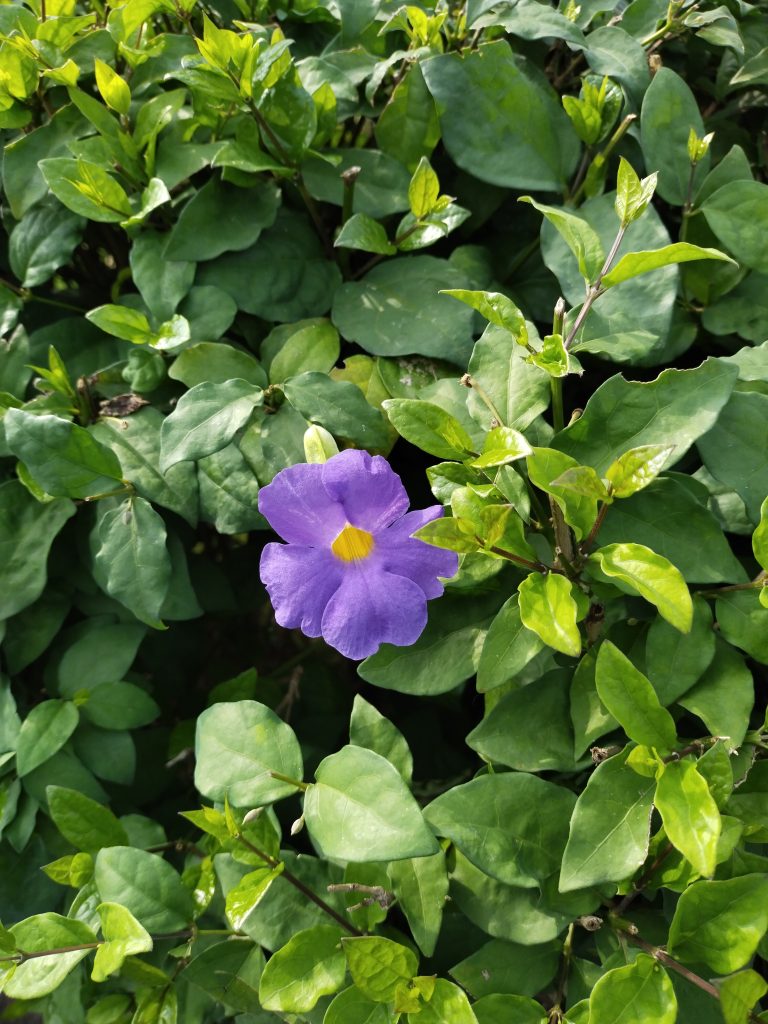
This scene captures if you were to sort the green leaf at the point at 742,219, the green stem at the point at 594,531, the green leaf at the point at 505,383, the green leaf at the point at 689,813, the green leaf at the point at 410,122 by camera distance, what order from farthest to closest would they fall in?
the green leaf at the point at 410,122, the green leaf at the point at 742,219, the green leaf at the point at 505,383, the green stem at the point at 594,531, the green leaf at the point at 689,813

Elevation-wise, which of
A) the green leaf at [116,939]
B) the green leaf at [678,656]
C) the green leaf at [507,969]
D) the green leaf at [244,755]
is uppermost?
the green leaf at [678,656]

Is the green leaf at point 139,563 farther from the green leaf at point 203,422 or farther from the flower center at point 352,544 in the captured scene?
the flower center at point 352,544

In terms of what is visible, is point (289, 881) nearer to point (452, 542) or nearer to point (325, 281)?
point (452, 542)

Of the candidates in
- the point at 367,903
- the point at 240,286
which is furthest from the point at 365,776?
the point at 240,286

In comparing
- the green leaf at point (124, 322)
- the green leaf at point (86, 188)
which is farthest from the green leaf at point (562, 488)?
the green leaf at point (86, 188)

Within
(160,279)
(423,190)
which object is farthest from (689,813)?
(160,279)

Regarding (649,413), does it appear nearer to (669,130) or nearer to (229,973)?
(669,130)
